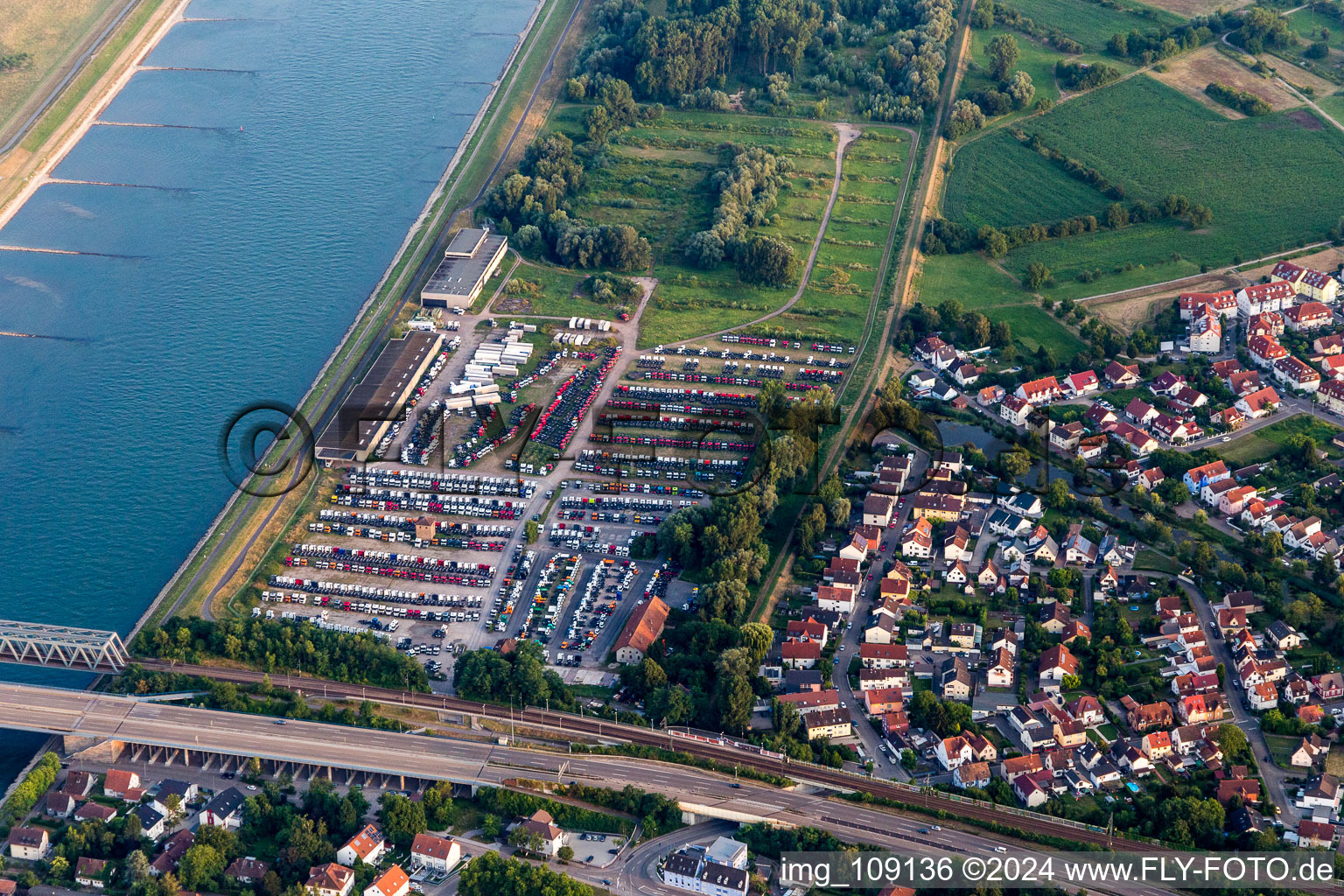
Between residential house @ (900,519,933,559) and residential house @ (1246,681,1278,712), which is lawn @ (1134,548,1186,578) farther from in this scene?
residential house @ (900,519,933,559)

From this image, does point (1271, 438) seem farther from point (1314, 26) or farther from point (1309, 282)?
point (1314, 26)

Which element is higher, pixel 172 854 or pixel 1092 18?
pixel 1092 18

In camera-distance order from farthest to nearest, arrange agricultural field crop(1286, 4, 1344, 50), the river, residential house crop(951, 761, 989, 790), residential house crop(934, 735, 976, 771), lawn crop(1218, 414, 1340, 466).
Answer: agricultural field crop(1286, 4, 1344, 50) → lawn crop(1218, 414, 1340, 466) → the river → residential house crop(934, 735, 976, 771) → residential house crop(951, 761, 989, 790)

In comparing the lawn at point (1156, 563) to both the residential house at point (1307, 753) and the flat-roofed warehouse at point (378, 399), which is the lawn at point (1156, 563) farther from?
the flat-roofed warehouse at point (378, 399)

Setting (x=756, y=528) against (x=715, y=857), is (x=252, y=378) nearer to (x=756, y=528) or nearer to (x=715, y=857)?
(x=756, y=528)

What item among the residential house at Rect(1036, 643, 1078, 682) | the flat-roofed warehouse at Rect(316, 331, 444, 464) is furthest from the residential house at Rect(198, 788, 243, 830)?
the residential house at Rect(1036, 643, 1078, 682)

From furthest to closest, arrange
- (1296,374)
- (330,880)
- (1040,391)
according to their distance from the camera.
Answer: (1040,391) < (1296,374) < (330,880)

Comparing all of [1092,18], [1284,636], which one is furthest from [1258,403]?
[1092,18]
